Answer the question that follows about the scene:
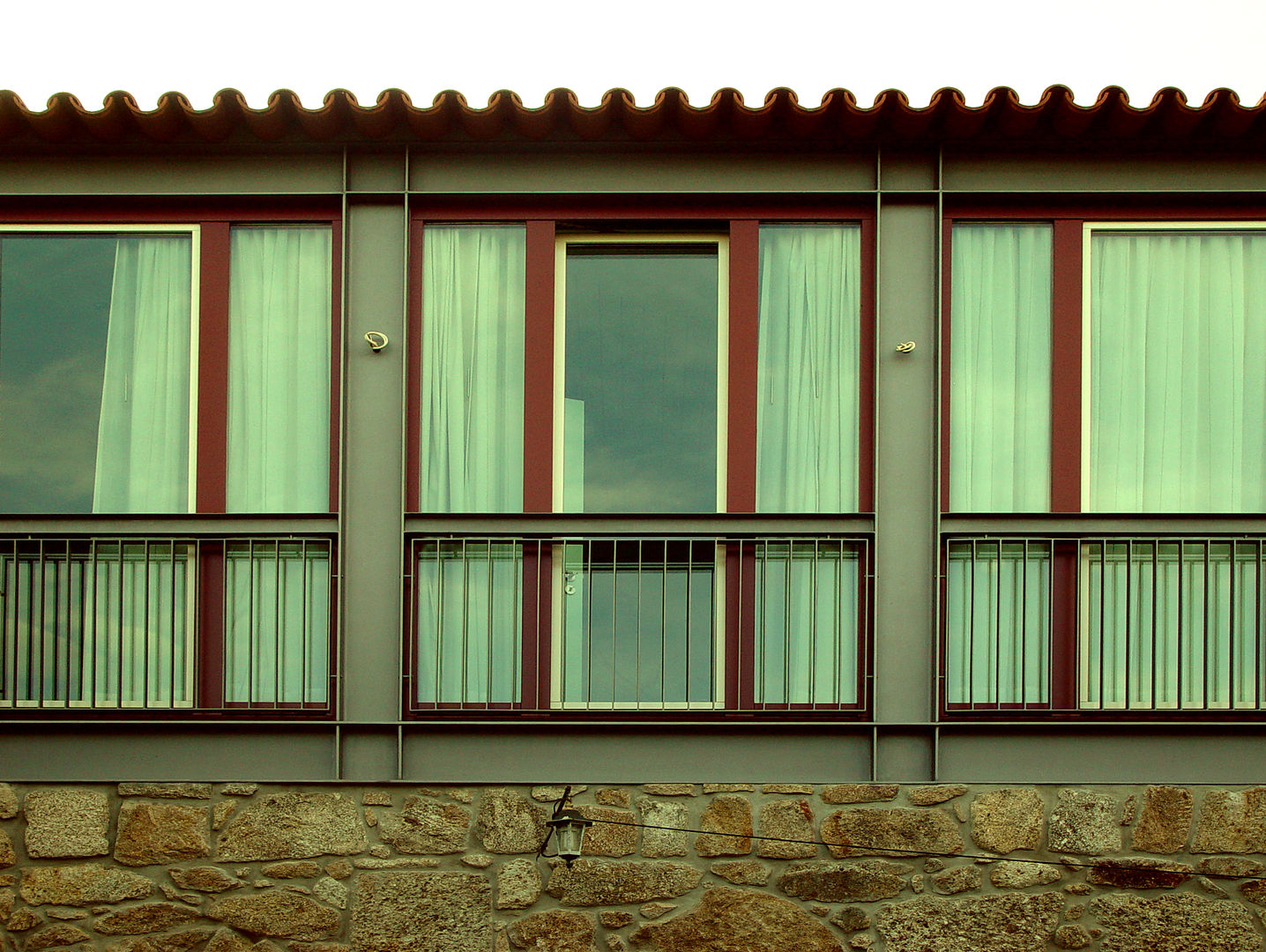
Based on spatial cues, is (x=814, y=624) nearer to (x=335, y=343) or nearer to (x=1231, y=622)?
(x=1231, y=622)

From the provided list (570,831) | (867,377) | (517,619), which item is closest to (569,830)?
(570,831)

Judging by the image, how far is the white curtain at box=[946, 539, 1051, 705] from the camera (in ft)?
19.5

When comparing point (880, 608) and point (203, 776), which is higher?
point (880, 608)

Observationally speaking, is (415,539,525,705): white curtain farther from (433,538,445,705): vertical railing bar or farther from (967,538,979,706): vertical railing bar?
(967,538,979,706): vertical railing bar

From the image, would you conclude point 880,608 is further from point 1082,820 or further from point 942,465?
point 1082,820

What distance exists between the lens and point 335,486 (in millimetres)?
6133

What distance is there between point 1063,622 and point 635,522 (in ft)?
7.24

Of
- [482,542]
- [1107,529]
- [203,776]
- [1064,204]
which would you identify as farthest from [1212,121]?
[203,776]

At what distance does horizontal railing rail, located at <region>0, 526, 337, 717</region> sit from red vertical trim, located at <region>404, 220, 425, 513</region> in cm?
51

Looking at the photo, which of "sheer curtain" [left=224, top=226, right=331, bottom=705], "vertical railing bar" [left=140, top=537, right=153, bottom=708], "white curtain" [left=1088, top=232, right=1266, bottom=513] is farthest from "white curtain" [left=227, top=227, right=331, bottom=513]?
"white curtain" [left=1088, top=232, right=1266, bottom=513]

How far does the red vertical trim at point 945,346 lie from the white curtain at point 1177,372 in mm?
757

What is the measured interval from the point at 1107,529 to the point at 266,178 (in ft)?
15.4

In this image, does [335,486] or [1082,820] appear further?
[335,486]

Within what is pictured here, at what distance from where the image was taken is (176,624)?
6016 mm
